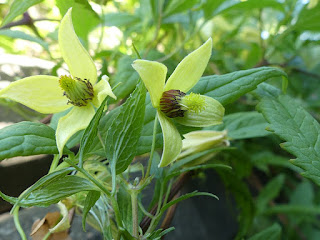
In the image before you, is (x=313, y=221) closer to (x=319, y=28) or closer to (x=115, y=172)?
(x=319, y=28)

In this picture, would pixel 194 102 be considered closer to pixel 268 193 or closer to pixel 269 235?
pixel 269 235

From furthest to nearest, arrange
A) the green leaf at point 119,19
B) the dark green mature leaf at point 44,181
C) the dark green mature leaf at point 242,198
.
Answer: the green leaf at point 119,19, the dark green mature leaf at point 242,198, the dark green mature leaf at point 44,181

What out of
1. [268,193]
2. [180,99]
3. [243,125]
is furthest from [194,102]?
[268,193]

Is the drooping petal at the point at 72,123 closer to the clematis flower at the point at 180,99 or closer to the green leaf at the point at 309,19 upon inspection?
the clematis flower at the point at 180,99

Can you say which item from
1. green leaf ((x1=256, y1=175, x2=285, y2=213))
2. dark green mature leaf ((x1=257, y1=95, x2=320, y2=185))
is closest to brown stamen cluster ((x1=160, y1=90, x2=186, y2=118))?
dark green mature leaf ((x1=257, y1=95, x2=320, y2=185))

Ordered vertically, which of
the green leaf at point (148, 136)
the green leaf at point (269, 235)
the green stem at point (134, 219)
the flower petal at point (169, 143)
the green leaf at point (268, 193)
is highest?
the flower petal at point (169, 143)

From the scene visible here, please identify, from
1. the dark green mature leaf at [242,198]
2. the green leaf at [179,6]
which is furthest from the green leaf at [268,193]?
the green leaf at [179,6]

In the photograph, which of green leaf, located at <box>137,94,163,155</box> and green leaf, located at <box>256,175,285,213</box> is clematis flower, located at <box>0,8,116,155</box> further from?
green leaf, located at <box>256,175,285,213</box>
